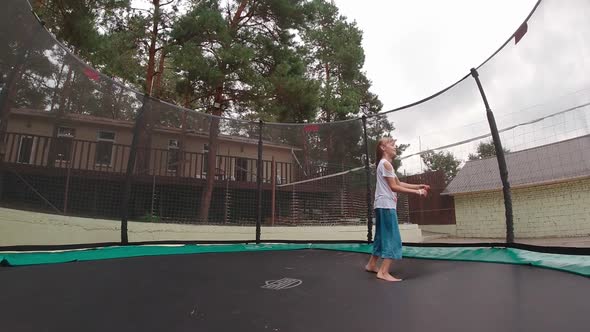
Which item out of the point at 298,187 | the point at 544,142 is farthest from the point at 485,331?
the point at 298,187

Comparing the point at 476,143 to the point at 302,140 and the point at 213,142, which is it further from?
the point at 213,142

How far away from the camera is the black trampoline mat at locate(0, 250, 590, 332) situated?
1084 millimetres

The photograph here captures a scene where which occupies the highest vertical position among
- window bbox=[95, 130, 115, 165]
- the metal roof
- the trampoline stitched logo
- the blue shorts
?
window bbox=[95, 130, 115, 165]

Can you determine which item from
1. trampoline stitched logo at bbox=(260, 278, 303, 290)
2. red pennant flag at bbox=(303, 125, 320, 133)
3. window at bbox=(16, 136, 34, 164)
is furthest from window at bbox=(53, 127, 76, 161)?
red pennant flag at bbox=(303, 125, 320, 133)

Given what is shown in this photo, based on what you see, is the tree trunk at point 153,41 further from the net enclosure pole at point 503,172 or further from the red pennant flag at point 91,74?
the net enclosure pole at point 503,172

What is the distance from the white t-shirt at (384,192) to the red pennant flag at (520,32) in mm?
1410

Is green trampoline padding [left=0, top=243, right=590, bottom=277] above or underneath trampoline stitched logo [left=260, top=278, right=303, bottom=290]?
above

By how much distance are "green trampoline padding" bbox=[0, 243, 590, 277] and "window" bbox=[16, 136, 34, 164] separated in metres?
0.80

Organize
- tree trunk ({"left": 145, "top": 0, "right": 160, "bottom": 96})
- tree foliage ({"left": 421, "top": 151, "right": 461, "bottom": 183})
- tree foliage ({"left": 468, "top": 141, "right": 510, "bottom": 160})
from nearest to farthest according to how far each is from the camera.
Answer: tree foliage ({"left": 468, "top": 141, "right": 510, "bottom": 160}) < tree foliage ({"left": 421, "top": 151, "right": 461, "bottom": 183}) < tree trunk ({"left": 145, "top": 0, "right": 160, "bottom": 96})

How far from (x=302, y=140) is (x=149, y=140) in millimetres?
1954

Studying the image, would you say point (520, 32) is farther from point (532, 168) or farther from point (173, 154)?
point (173, 154)

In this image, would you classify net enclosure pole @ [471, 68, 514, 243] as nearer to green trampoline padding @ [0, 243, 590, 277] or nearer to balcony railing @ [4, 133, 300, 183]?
green trampoline padding @ [0, 243, 590, 277]

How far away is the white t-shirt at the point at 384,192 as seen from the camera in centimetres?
219

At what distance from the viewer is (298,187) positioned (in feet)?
14.5
